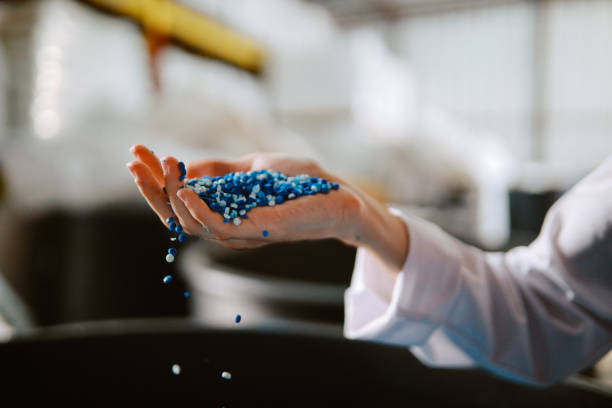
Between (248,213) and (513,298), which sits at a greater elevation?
(248,213)

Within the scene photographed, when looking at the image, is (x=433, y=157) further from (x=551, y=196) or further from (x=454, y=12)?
(x=454, y=12)

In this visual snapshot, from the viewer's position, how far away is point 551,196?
2039 mm

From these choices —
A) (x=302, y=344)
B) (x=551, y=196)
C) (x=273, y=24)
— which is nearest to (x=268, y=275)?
(x=302, y=344)

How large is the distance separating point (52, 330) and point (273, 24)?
104 inches

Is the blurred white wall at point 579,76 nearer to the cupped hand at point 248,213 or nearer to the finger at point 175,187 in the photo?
the cupped hand at point 248,213

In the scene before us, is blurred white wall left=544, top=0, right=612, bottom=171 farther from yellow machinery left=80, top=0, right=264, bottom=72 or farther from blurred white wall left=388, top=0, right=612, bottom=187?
yellow machinery left=80, top=0, right=264, bottom=72

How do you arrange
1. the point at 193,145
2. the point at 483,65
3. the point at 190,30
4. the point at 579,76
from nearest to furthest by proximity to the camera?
the point at 193,145
the point at 190,30
the point at 579,76
the point at 483,65

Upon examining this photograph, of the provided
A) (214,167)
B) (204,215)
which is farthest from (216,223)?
(214,167)

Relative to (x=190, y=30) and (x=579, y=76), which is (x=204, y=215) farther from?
(x=579, y=76)

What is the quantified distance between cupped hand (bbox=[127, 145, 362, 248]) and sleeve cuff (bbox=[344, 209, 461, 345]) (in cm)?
9

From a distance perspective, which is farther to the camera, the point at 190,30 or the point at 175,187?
the point at 190,30

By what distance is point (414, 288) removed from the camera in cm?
45

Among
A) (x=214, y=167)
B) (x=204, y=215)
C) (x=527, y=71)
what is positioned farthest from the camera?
(x=527, y=71)

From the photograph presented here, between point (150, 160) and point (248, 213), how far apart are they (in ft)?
0.26
